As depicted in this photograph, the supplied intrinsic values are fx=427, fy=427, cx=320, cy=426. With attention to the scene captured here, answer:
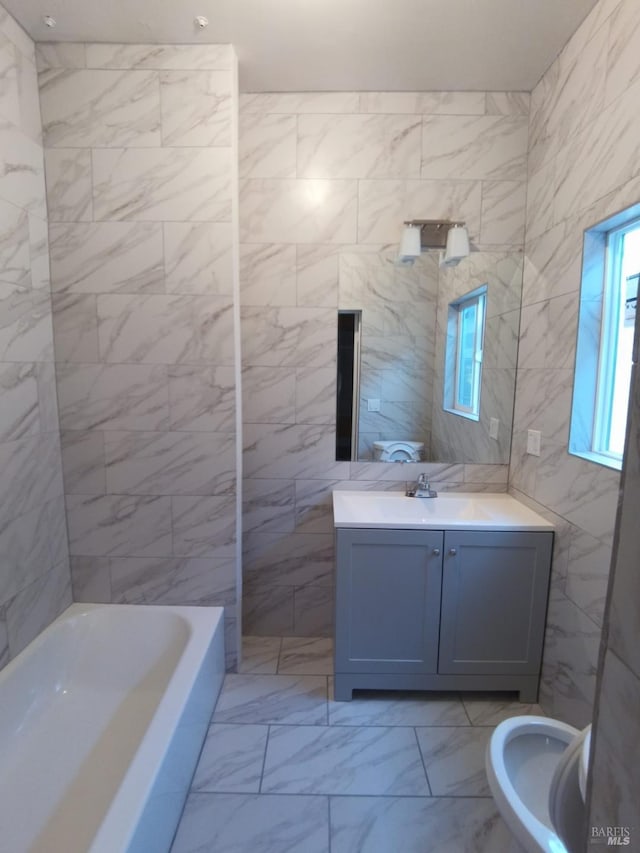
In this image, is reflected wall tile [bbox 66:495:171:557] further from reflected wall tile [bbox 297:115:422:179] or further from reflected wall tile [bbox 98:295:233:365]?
reflected wall tile [bbox 297:115:422:179]

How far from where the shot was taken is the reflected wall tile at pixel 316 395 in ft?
7.26

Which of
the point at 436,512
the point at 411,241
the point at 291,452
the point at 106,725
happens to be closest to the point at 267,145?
the point at 411,241

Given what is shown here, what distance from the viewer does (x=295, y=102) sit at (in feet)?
6.79

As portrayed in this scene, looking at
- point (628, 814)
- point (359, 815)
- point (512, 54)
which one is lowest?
point (359, 815)

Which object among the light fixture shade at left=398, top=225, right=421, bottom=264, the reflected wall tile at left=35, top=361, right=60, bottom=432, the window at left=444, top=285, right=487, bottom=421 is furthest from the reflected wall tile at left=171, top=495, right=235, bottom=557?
the light fixture shade at left=398, top=225, right=421, bottom=264

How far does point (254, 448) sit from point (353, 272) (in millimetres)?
1038

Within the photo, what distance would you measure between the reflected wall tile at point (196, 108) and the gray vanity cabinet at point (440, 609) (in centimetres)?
177

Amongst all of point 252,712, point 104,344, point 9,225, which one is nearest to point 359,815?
→ point 252,712

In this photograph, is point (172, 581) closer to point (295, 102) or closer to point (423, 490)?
point (423, 490)

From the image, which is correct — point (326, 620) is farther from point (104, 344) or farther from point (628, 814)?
point (628, 814)

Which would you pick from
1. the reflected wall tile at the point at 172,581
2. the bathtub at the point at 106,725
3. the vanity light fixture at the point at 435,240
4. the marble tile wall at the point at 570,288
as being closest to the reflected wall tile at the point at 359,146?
the vanity light fixture at the point at 435,240

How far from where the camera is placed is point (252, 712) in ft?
6.13

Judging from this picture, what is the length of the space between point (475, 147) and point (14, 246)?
210 centimetres

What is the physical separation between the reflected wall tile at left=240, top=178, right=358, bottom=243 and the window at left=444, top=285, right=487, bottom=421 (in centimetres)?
67
